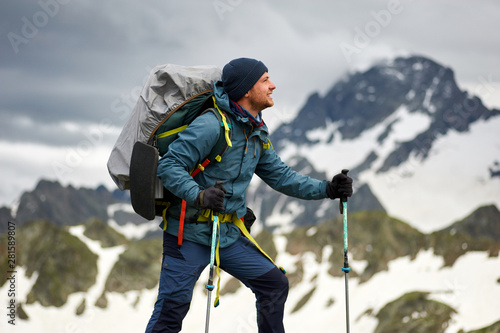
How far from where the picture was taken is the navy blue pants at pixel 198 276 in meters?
6.36

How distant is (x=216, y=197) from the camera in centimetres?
608

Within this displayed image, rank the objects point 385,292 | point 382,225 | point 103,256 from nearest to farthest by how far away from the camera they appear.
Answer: point 385,292 < point 382,225 < point 103,256

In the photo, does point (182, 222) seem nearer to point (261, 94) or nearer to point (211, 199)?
point (211, 199)

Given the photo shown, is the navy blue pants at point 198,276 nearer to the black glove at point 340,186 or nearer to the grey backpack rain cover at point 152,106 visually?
the grey backpack rain cover at point 152,106

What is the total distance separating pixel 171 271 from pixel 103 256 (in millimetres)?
140403

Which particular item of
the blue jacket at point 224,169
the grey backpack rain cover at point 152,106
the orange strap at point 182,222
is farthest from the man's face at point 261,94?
the orange strap at point 182,222

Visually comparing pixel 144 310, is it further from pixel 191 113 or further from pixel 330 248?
pixel 191 113

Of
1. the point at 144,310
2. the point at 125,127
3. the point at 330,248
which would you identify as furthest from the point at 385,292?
the point at 125,127

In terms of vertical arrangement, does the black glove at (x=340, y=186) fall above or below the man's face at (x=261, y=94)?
below

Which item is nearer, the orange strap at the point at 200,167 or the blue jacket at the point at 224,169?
the blue jacket at the point at 224,169

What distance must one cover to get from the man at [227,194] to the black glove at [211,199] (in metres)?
0.01

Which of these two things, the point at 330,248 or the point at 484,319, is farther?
the point at 330,248

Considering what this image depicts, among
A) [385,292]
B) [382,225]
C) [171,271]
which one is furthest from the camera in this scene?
[382,225]

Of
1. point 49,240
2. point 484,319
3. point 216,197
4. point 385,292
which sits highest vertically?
point 49,240
